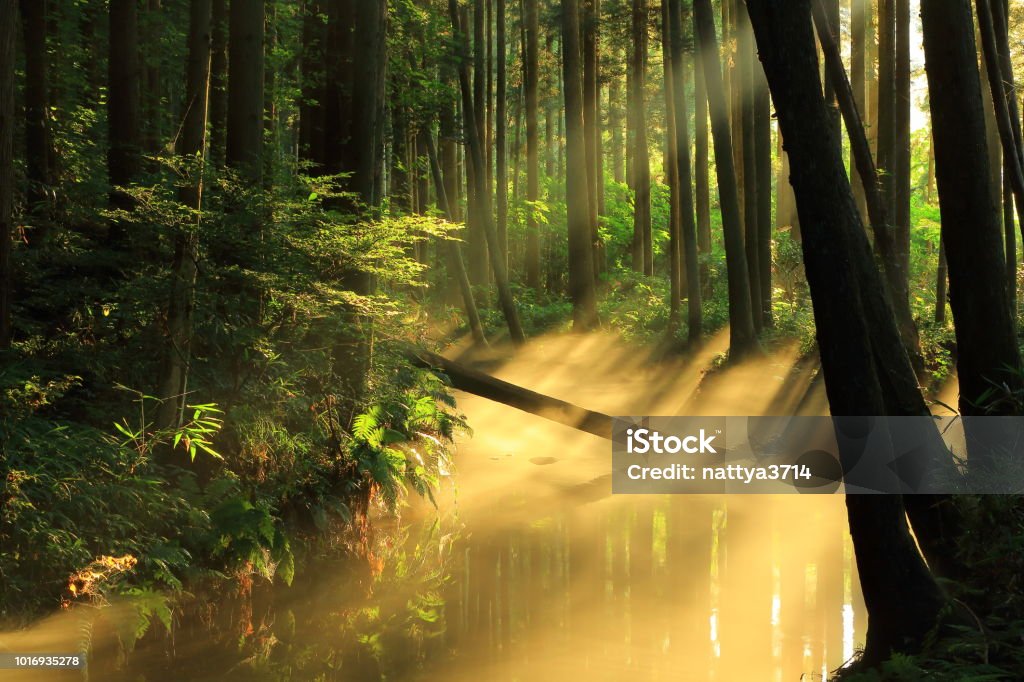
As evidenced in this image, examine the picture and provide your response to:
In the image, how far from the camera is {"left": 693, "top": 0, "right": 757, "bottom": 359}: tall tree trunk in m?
16.6

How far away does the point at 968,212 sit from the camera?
6.77 m

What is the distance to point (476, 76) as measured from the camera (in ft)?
79.2

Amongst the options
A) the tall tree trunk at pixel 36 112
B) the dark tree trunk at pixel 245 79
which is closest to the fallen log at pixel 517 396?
the dark tree trunk at pixel 245 79

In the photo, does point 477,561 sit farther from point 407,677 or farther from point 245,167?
point 245,167

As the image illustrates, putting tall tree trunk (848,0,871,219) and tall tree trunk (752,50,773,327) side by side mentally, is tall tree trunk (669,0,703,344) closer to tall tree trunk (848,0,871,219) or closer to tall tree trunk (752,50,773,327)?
tall tree trunk (752,50,773,327)

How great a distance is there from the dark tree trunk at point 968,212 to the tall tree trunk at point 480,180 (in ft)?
49.1

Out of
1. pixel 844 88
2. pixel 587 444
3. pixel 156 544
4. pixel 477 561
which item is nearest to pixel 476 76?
pixel 587 444

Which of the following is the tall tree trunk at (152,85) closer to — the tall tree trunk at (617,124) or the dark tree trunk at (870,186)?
the dark tree trunk at (870,186)

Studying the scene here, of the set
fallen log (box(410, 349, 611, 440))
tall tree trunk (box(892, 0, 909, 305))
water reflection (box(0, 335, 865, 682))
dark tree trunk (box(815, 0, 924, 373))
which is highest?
tall tree trunk (box(892, 0, 909, 305))

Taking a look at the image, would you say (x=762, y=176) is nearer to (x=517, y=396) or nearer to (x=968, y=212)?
(x=517, y=396)

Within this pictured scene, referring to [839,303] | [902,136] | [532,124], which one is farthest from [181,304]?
[532,124]

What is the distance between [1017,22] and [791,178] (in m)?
22.1

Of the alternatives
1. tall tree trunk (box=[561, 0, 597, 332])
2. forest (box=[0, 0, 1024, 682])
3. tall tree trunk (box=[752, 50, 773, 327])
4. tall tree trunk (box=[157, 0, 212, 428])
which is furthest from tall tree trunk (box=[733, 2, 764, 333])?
tall tree trunk (box=[157, 0, 212, 428])

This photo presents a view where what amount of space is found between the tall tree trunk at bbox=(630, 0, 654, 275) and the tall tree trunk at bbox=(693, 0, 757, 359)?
246 inches
